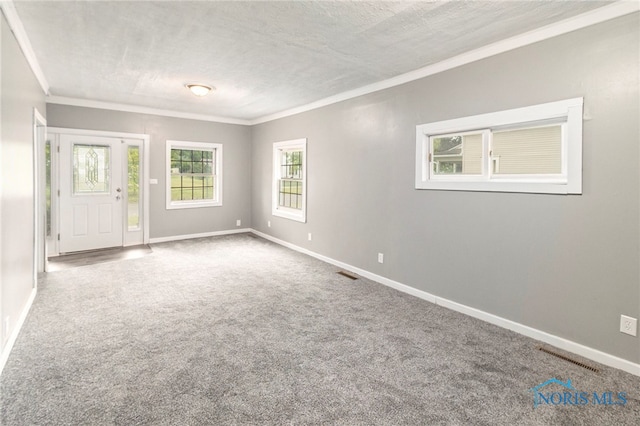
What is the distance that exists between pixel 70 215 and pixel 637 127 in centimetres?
716

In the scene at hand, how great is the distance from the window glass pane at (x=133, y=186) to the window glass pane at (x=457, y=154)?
5251mm

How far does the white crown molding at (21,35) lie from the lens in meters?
2.42

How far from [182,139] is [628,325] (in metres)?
6.88

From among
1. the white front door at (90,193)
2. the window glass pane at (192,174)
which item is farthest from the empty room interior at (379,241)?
the window glass pane at (192,174)

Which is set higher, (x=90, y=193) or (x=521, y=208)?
(x=90, y=193)

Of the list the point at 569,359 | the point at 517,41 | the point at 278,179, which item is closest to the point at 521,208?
the point at 569,359

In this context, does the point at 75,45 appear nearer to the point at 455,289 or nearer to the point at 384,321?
the point at 384,321

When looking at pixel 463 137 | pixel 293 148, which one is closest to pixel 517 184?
pixel 463 137

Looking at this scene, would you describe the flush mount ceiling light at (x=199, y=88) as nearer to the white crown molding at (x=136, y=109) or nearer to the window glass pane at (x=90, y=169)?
the white crown molding at (x=136, y=109)

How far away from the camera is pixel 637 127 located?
2.33 metres

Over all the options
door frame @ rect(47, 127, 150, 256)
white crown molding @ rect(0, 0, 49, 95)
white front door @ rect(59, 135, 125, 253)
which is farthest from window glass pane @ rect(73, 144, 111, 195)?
white crown molding @ rect(0, 0, 49, 95)

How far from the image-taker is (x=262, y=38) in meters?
2.98

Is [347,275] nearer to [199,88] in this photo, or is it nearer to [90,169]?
[199,88]

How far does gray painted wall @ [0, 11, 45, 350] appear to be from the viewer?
245cm
